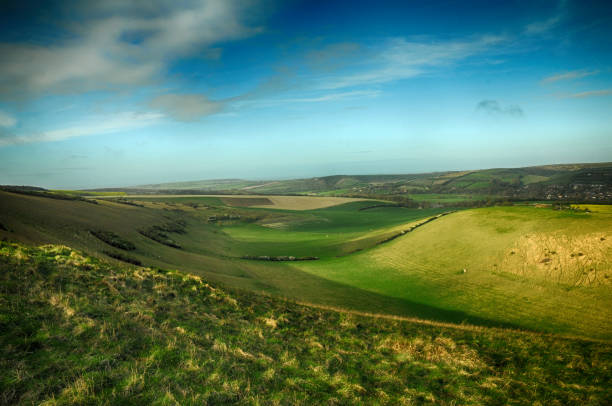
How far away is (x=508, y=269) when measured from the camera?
26.8m

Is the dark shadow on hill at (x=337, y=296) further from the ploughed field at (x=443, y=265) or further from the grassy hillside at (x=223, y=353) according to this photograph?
the grassy hillside at (x=223, y=353)

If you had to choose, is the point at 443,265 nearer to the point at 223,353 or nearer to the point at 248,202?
the point at 223,353

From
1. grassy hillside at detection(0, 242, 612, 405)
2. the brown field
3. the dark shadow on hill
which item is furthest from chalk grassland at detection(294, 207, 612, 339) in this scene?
the brown field

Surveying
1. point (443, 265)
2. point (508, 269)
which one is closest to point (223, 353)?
point (508, 269)

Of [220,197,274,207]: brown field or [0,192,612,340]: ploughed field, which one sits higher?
[220,197,274,207]: brown field

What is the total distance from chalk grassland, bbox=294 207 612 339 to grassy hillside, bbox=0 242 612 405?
26.1ft

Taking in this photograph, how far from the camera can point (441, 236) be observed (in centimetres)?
3753

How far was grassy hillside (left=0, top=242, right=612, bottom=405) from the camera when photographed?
20.4 feet

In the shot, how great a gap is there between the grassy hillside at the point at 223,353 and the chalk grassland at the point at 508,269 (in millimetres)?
7954

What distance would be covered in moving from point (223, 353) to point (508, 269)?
29071 mm

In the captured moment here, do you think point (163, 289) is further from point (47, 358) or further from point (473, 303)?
point (473, 303)

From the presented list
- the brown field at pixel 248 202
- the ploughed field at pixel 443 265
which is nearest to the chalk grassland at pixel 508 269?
the ploughed field at pixel 443 265

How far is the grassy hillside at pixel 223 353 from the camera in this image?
20.4ft

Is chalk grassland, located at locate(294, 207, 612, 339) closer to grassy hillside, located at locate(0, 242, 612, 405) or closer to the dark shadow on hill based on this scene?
the dark shadow on hill
